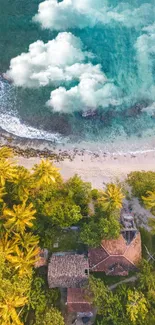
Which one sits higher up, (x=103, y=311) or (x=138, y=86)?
(x=138, y=86)

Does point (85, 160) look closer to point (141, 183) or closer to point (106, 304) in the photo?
point (141, 183)

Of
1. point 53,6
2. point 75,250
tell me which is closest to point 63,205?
point 75,250

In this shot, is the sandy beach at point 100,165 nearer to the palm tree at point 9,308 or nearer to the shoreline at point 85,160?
the shoreline at point 85,160

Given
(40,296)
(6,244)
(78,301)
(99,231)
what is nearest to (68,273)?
(78,301)

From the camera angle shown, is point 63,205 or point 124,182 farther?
point 124,182

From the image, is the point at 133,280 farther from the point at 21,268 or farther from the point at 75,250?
the point at 21,268

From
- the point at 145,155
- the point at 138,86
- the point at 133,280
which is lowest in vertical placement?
the point at 133,280
